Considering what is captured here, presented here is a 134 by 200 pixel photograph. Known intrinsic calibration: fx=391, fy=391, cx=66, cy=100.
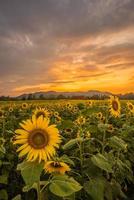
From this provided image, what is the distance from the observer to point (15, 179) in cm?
674

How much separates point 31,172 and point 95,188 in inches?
51.8

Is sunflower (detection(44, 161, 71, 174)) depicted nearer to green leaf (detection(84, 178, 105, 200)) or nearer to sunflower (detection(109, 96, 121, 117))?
green leaf (detection(84, 178, 105, 200))

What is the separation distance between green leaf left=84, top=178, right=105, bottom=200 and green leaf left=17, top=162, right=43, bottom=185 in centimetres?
115

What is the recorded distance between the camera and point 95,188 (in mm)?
4086

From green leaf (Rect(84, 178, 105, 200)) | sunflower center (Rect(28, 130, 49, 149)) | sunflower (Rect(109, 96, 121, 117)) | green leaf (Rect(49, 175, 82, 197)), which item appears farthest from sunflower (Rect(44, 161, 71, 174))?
sunflower (Rect(109, 96, 121, 117))

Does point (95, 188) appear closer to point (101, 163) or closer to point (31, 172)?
point (101, 163)

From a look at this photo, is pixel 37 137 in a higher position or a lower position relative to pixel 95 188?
higher

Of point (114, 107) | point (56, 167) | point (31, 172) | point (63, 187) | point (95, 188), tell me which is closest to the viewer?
point (31, 172)

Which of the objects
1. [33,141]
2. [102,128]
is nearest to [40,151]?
[33,141]

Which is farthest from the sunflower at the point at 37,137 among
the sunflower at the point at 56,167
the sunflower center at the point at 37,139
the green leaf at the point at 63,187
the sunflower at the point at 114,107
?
the sunflower at the point at 114,107

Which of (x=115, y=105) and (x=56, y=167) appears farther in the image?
(x=115, y=105)

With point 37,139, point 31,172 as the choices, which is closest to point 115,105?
point 37,139

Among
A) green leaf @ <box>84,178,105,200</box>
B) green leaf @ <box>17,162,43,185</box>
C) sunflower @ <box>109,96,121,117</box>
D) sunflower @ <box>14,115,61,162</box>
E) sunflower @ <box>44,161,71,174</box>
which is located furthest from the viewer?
sunflower @ <box>109,96,121,117</box>

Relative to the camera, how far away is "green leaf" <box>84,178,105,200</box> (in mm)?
3973
